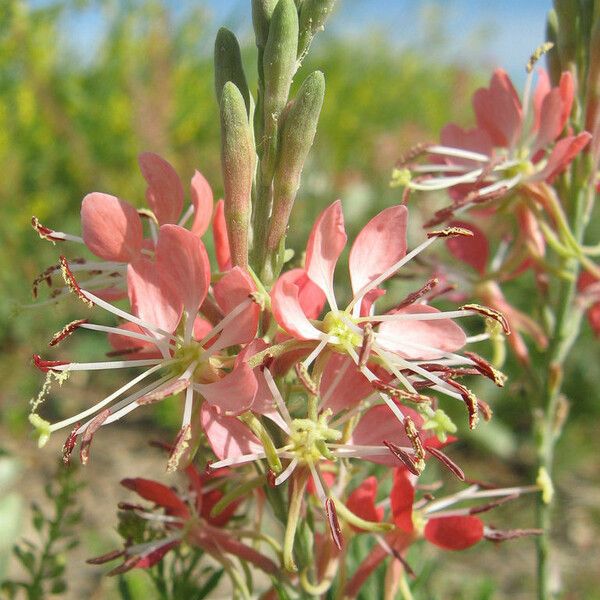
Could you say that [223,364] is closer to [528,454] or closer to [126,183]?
[528,454]

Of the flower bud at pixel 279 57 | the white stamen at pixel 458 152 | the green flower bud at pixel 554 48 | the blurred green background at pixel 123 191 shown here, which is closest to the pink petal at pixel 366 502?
the flower bud at pixel 279 57

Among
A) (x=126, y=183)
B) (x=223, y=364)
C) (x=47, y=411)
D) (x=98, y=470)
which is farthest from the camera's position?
(x=126, y=183)

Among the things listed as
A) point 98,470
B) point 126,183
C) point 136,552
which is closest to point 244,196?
point 136,552

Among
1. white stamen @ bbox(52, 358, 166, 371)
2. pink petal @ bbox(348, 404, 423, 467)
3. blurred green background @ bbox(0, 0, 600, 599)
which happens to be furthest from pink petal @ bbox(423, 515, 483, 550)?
blurred green background @ bbox(0, 0, 600, 599)

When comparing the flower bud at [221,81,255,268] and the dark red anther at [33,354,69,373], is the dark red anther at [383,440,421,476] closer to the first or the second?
the flower bud at [221,81,255,268]

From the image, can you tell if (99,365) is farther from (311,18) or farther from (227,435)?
(311,18)

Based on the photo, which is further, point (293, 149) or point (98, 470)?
point (98, 470)

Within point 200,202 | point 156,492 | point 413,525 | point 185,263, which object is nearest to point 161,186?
point 200,202
